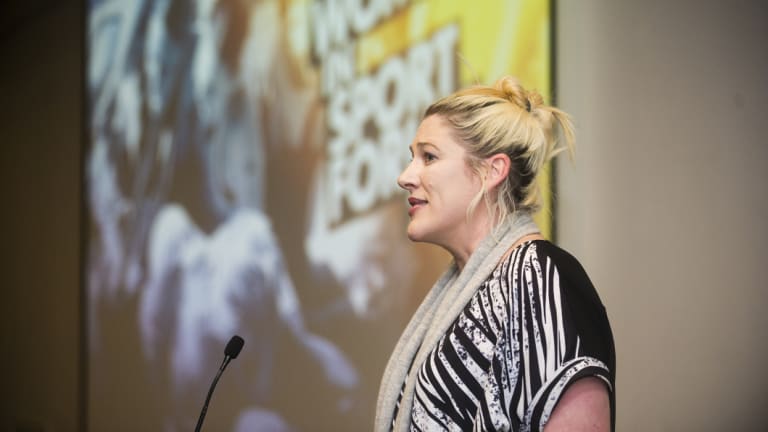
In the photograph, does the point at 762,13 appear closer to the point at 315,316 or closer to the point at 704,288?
the point at 704,288

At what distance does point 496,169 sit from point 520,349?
352 millimetres

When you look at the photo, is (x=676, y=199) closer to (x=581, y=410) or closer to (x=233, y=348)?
(x=581, y=410)

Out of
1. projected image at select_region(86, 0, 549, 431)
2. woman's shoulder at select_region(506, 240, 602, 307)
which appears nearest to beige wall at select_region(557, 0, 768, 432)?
projected image at select_region(86, 0, 549, 431)

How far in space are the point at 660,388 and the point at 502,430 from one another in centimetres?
107

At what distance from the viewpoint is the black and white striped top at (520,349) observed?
4.29ft

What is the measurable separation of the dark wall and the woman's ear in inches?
95.4

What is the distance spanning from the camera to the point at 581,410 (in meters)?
1.29

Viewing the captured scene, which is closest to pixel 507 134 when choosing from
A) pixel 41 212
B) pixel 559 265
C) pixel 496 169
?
→ pixel 496 169

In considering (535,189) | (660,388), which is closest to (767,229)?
(660,388)

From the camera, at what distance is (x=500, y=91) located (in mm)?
1603

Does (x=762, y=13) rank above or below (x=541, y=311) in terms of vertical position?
above

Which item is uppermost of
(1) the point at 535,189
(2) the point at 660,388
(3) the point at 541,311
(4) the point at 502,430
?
(1) the point at 535,189

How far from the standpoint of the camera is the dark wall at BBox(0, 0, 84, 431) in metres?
3.59

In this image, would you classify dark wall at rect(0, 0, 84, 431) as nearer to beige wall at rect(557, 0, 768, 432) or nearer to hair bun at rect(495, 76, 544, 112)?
beige wall at rect(557, 0, 768, 432)
